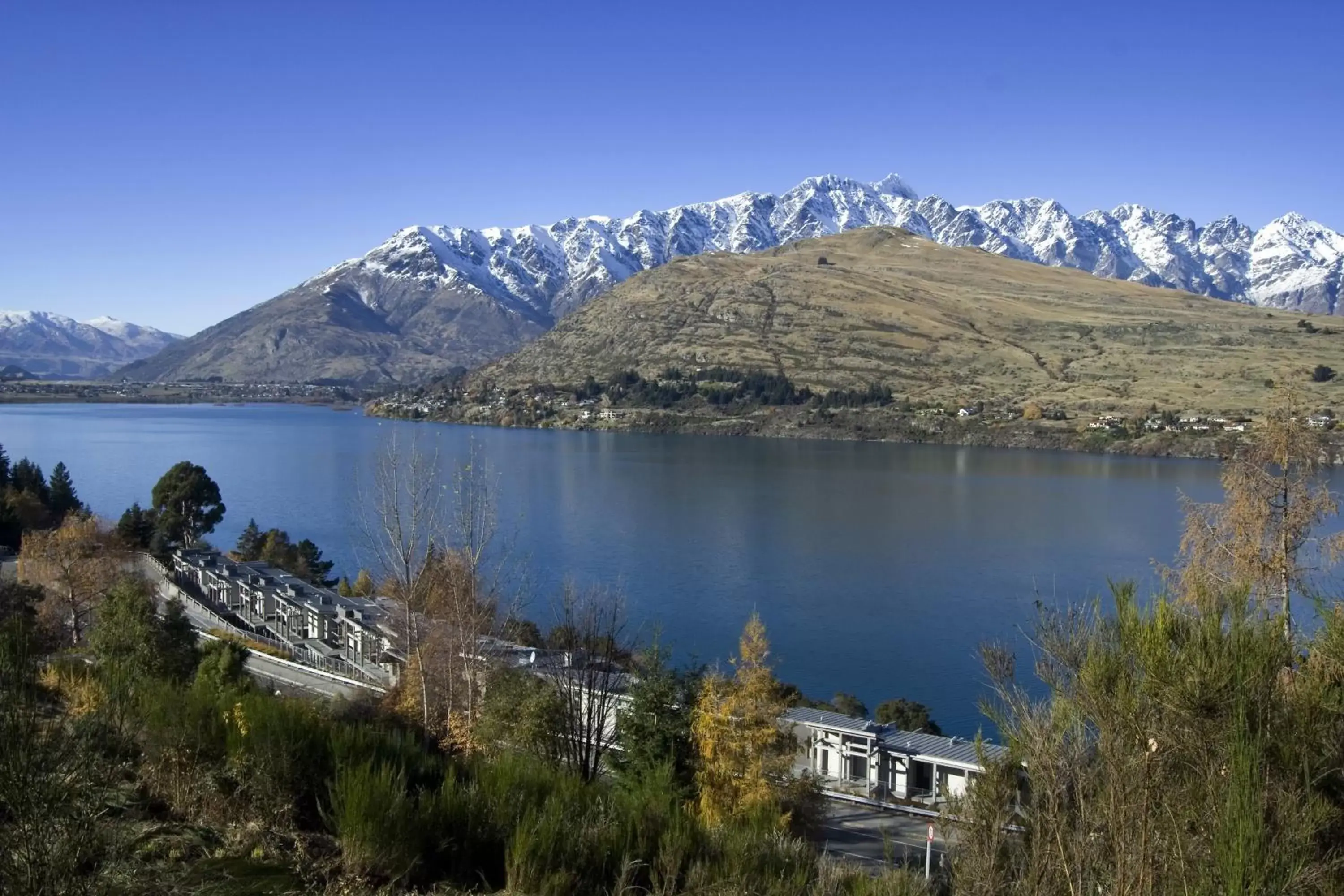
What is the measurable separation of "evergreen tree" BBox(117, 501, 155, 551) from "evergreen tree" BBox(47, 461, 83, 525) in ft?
8.19

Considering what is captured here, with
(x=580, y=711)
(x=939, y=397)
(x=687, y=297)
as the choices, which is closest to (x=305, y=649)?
(x=580, y=711)

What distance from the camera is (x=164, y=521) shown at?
Result: 23703 mm

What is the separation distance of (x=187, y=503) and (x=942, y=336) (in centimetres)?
6392

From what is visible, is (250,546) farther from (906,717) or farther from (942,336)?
(942,336)

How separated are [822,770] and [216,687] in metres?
7.43

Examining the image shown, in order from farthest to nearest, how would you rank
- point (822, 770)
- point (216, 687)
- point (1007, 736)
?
1. point (822, 770)
2. point (216, 687)
3. point (1007, 736)

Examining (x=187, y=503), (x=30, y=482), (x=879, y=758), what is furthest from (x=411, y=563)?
(x=30, y=482)

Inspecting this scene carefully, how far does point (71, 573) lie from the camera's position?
44.7ft

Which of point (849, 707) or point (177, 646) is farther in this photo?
point (849, 707)

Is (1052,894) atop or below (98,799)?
below

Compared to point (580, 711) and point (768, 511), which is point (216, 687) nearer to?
point (580, 711)

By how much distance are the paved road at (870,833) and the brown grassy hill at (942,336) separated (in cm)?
5504

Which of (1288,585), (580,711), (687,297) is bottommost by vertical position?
(580,711)

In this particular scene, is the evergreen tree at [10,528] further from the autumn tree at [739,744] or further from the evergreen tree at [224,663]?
the autumn tree at [739,744]
